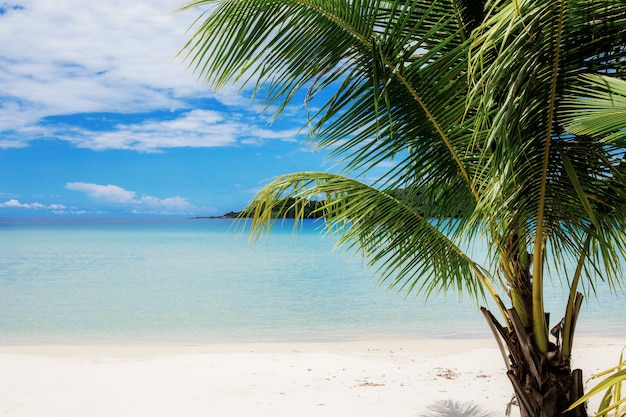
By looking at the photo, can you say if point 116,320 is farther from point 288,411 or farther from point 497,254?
point 497,254

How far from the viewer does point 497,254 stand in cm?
322

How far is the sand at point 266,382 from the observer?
4.84 meters

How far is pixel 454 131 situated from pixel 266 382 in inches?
143

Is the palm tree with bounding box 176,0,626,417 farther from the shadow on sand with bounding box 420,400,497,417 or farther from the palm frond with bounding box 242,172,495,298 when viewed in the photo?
the shadow on sand with bounding box 420,400,497,417

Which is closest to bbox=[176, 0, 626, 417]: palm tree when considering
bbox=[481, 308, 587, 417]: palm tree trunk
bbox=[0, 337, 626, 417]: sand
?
bbox=[481, 308, 587, 417]: palm tree trunk

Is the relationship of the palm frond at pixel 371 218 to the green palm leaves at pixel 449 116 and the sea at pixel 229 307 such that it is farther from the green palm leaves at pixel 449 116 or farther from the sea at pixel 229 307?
the sea at pixel 229 307

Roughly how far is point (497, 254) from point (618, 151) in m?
0.80

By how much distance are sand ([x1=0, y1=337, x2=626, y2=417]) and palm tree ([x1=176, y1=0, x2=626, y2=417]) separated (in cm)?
186

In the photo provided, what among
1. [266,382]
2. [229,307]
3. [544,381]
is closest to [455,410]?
[544,381]

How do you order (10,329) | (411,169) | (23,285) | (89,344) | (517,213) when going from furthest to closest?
(23,285) → (10,329) → (89,344) → (411,169) → (517,213)

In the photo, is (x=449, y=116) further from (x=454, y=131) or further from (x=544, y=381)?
(x=544, y=381)

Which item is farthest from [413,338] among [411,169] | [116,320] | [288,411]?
[411,169]

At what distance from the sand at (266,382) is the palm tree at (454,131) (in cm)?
186

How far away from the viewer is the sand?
4.84 metres
